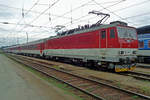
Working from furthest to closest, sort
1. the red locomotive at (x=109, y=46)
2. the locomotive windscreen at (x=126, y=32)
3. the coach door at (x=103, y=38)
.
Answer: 1. the coach door at (x=103, y=38)
2. the locomotive windscreen at (x=126, y=32)
3. the red locomotive at (x=109, y=46)

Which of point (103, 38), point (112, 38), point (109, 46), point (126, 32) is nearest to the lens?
point (112, 38)

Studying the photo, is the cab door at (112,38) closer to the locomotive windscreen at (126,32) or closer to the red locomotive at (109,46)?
the red locomotive at (109,46)

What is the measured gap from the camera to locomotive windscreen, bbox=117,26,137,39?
979 centimetres

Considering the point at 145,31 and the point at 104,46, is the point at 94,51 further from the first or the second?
the point at 145,31

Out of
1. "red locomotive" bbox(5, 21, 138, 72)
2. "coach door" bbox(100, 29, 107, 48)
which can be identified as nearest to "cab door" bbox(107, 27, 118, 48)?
"red locomotive" bbox(5, 21, 138, 72)

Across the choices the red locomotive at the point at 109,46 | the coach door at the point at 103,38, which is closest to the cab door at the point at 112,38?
the red locomotive at the point at 109,46

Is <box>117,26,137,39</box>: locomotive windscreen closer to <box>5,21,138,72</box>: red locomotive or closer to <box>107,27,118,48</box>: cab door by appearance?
<box>5,21,138,72</box>: red locomotive

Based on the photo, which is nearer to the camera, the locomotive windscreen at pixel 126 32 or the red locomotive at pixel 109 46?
the red locomotive at pixel 109 46

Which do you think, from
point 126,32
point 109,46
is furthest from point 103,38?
point 126,32

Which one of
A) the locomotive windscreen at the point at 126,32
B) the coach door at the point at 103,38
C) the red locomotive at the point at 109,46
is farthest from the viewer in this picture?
the coach door at the point at 103,38

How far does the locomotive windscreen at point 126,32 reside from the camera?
9.79m

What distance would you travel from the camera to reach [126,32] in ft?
33.4

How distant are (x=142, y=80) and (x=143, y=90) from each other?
2359 millimetres

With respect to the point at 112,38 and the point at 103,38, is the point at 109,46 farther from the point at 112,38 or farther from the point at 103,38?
the point at 103,38
